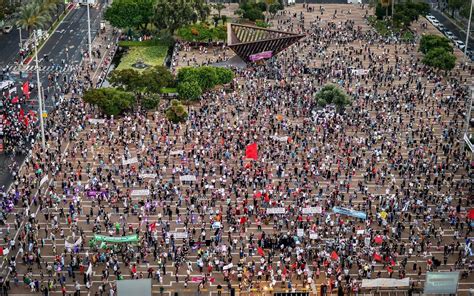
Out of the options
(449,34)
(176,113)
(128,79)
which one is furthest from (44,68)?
(449,34)

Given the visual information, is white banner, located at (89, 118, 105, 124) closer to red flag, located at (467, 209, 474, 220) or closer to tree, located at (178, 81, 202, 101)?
tree, located at (178, 81, 202, 101)

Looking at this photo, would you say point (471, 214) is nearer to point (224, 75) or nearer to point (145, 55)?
point (224, 75)

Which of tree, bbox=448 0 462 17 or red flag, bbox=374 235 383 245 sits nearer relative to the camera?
red flag, bbox=374 235 383 245

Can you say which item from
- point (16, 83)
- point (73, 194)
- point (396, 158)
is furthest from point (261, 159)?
point (16, 83)

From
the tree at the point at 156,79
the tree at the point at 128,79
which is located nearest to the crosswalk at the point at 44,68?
the tree at the point at 128,79

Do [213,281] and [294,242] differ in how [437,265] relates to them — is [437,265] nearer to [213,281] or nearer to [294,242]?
[294,242]

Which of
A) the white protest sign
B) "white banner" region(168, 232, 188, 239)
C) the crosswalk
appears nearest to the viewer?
the white protest sign

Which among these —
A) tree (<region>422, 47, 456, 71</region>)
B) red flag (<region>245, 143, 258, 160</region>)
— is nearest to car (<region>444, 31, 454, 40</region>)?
tree (<region>422, 47, 456, 71</region>)
